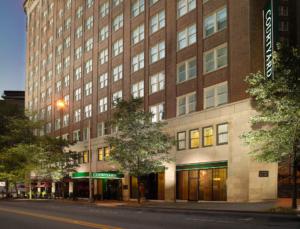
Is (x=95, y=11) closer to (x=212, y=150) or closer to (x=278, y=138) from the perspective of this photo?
(x=212, y=150)

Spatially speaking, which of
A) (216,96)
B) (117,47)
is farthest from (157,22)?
(216,96)

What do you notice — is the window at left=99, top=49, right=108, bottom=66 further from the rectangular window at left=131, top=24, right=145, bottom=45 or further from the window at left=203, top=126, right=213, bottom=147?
the window at left=203, top=126, right=213, bottom=147

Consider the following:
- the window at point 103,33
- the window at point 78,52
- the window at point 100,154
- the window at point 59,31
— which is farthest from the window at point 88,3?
the window at point 100,154

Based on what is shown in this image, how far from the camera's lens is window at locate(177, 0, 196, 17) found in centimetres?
3625

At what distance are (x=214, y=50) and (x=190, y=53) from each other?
3149 mm

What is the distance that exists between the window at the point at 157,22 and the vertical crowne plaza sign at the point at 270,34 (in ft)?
45.1

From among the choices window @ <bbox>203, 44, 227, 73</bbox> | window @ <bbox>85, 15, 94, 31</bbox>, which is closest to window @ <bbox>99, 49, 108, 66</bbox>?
window @ <bbox>85, 15, 94, 31</bbox>

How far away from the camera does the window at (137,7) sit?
43938 mm

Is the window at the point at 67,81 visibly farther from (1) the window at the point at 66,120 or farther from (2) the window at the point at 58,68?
(1) the window at the point at 66,120

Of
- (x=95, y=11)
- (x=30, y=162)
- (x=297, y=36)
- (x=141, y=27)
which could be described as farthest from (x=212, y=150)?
(x=297, y=36)

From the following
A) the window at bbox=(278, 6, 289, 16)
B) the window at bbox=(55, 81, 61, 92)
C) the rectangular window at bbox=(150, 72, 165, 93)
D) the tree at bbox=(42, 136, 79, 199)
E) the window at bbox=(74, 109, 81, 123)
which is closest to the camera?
the rectangular window at bbox=(150, 72, 165, 93)

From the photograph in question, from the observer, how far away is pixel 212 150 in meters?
31.9

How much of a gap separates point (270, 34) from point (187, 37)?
395 inches

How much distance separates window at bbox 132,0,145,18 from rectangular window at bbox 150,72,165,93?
881 centimetres
